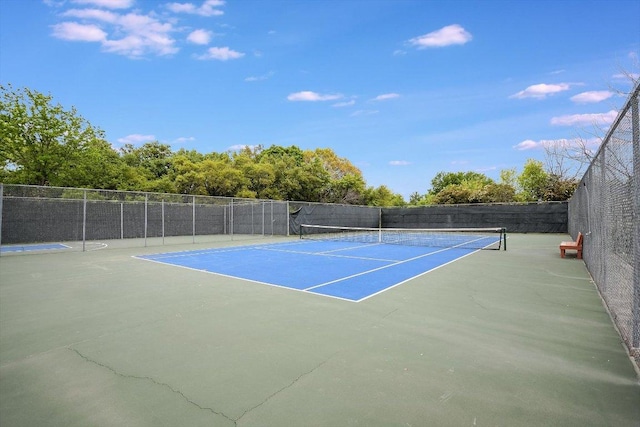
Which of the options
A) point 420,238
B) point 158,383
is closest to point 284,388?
point 158,383

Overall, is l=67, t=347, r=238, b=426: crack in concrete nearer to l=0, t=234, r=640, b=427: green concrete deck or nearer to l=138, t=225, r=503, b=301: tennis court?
l=0, t=234, r=640, b=427: green concrete deck

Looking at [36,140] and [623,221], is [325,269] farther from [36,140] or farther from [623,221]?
[36,140]

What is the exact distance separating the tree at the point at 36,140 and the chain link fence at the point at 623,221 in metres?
24.2

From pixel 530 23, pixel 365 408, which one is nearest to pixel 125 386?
pixel 365 408

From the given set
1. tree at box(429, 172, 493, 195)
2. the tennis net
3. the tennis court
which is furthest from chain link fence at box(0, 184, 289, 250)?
tree at box(429, 172, 493, 195)

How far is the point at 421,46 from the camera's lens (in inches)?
687

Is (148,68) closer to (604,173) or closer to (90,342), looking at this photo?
(90,342)

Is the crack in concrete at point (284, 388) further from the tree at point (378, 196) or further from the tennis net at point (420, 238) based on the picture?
the tree at point (378, 196)

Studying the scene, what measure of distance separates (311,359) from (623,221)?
3853 millimetres

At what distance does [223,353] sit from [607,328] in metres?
Answer: 4.28

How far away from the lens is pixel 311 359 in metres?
3.01

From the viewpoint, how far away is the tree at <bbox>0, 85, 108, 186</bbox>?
60.7 ft

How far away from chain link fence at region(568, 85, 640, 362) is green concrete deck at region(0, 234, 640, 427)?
27 cm

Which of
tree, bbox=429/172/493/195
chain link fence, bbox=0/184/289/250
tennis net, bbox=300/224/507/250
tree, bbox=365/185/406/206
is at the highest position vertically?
tree, bbox=429/172/493/195
